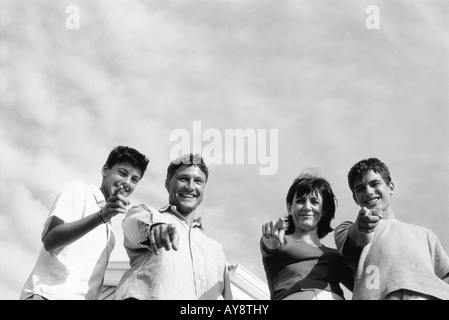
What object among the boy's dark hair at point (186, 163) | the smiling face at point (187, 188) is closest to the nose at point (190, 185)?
the smiling face at point (187, 188)

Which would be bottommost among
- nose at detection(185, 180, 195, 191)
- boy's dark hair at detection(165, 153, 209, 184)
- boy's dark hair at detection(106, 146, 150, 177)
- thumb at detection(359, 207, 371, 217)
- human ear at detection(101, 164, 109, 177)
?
thumb at detection(359, 207, 371, 217)

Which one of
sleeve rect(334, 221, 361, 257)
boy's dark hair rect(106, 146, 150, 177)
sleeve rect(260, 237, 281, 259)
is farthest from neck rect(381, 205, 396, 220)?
boy's dark hair rect(106, 146, 150, 177)

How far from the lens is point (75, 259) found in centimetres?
366

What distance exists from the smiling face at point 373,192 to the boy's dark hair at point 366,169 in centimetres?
3

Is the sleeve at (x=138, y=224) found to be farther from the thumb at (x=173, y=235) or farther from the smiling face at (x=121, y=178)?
the smiling face at (x=121, y=178)

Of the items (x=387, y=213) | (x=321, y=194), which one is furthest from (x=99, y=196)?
(x=387, y=213)

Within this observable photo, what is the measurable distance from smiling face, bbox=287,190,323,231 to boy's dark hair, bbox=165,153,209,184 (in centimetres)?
64

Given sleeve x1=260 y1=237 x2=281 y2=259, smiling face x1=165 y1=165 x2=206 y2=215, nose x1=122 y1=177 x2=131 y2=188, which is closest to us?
sleeve x1=260 y1=237 x2=281 y2=259

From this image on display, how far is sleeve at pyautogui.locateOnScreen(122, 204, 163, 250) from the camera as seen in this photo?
343 centimetres

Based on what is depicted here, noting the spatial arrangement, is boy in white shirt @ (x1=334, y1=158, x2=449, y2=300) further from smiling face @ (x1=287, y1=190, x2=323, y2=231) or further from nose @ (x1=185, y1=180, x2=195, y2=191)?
nose @ (x1=185, y1=180, x2=195, y2=191)

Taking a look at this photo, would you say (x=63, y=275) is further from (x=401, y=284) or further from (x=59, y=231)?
(x=401, y=284)

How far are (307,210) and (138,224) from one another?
1.15m

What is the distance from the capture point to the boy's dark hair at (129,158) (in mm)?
4168
